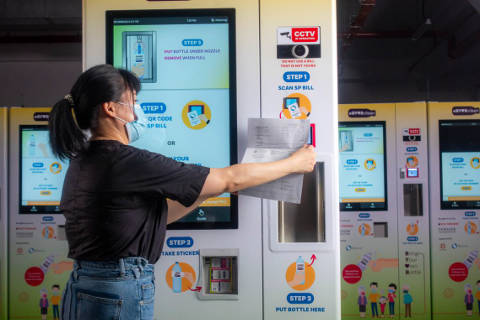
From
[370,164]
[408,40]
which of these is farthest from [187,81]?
[408,40]

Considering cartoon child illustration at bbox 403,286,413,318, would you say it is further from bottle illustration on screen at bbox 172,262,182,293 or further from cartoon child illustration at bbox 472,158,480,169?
bottle illustration on screen at bbox 172,262,182,293

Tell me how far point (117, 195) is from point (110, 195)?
0.02 m

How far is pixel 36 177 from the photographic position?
4602 millimetres

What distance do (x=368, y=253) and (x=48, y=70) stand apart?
625 centimetres

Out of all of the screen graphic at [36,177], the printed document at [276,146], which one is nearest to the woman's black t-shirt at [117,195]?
the printed document at [276,146]

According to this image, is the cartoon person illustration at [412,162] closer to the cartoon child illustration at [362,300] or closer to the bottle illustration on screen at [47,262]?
the cartoon child illustration at [362,300]

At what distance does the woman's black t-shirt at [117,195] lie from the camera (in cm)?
152

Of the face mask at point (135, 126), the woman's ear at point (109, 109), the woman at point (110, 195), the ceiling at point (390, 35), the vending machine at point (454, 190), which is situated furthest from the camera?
the ceiling at point (390, 35)

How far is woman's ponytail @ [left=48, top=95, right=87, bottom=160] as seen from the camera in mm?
→ 1569

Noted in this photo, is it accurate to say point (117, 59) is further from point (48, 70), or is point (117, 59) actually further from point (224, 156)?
point (48, 70)

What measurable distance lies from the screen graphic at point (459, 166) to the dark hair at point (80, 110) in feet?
12.8

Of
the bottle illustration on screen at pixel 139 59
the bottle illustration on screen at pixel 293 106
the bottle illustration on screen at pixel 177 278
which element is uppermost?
the bottle illustration on screen at pixel 139 59

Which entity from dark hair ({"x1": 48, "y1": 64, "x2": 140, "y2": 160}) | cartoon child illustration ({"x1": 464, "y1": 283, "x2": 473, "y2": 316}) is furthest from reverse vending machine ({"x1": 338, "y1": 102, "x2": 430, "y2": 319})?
dark hair ({"x1": 48, "y1": 64, "x2": 140, "y2": 160})

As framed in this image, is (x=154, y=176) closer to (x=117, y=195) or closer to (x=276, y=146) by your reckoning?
(x=117, y=195)
